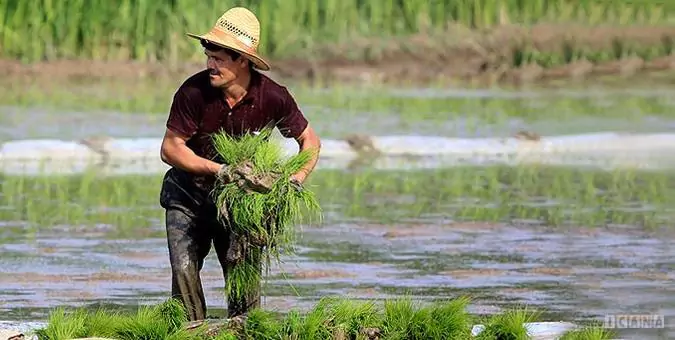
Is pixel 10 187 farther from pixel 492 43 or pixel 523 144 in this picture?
pixel 492 43

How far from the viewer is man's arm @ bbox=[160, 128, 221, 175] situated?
283 inches

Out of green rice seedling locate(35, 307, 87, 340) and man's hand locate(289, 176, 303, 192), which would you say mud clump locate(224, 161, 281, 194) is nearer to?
man's hand locate(289, 176, 303, 192)

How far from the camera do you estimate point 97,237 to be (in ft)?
34.9

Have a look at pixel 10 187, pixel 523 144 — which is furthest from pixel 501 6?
pixel 10 187

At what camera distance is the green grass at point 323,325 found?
680cm

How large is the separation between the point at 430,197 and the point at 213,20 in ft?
23.7

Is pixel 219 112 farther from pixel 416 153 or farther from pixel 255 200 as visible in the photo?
pixel 416 153

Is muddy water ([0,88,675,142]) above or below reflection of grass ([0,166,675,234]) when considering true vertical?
above

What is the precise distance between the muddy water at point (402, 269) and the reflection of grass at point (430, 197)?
0.52 meters

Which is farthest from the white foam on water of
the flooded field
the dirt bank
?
the dirt bank

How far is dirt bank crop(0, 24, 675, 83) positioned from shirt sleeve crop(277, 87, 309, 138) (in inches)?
470

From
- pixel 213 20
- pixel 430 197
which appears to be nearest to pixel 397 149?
pixel 430 197

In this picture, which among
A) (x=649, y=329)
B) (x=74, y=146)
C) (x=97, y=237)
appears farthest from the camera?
(x=74, y=146)

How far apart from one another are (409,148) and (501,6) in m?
5.40
